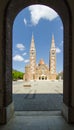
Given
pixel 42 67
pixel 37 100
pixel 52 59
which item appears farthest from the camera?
pixel 52 59

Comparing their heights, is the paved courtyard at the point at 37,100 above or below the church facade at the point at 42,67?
below

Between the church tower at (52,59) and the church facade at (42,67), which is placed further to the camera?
the church tower at (52,59)

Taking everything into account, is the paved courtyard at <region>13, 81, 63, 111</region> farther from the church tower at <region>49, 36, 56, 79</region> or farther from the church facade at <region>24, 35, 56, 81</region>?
the church tower at <region>49, 36, 56, 79</region>

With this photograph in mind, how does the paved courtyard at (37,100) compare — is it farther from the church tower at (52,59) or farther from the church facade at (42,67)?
the church tower at (52,59)

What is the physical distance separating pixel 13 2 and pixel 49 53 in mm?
80915

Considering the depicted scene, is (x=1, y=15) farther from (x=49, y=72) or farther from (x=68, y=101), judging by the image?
(x=49, y=72)

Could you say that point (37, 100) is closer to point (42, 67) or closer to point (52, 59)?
point (42, 67)

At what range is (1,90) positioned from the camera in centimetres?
649

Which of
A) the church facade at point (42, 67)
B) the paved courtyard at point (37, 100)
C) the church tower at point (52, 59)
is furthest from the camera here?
the church tower at point (52, 59)

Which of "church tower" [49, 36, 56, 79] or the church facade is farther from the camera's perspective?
"church tower" [49, 36, 56, 79]

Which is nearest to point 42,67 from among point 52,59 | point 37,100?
point 52,59

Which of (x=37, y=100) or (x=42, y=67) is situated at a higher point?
(x=42, y=67)

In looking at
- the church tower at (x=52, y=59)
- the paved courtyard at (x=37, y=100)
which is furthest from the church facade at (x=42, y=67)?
the paved courtyard at (x=37, y=100)

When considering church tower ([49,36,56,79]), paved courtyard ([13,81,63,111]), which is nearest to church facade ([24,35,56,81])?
church tower ([49,36,56,79])
